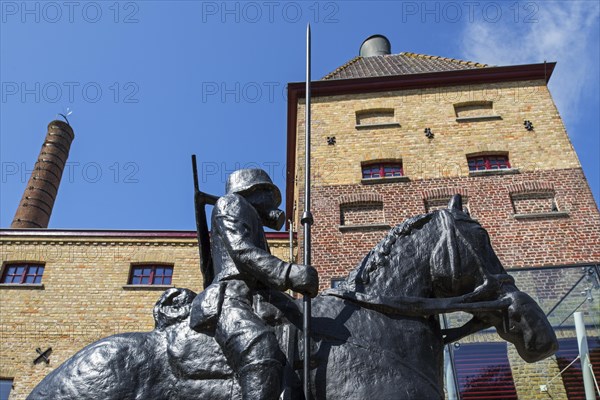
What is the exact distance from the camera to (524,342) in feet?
11.8

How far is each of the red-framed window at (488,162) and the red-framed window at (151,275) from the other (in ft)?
34.7

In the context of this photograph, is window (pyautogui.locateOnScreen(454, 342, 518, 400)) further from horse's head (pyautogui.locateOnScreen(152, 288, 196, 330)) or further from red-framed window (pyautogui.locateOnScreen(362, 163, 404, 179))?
horse's head (pyautogui.locateOnScreen(152, 288, 196, 330))

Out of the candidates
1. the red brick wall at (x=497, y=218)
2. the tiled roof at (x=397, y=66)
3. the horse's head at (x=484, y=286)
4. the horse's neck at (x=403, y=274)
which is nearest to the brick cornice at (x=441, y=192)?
the red brick wall at (x=497, y=218)

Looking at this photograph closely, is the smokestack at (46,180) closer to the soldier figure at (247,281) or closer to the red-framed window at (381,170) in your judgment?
the red-framed window at (381,170)

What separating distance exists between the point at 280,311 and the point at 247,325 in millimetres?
298

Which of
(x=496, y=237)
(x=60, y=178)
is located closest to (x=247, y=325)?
(x=496, y=237)

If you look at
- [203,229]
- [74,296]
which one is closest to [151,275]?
[74,296]

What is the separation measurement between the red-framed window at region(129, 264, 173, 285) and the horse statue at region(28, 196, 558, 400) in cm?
1595

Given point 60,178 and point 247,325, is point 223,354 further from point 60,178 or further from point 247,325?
point 60,178

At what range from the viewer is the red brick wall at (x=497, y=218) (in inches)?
655

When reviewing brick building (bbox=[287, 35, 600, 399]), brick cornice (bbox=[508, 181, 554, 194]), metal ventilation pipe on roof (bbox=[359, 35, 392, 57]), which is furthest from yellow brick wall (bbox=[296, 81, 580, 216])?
metal ventilation pipe on roof (bbox=[359, 35, 392, 57])

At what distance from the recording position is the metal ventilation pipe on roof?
103 ft

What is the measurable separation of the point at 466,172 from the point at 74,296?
13.1 meters

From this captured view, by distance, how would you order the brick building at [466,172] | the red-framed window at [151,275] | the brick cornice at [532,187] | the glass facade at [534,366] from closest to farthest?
the glass facade at [534,366]
the brick building at [466,172]
the brick cornice at [532,187]
the red-framed window at [151,275]
